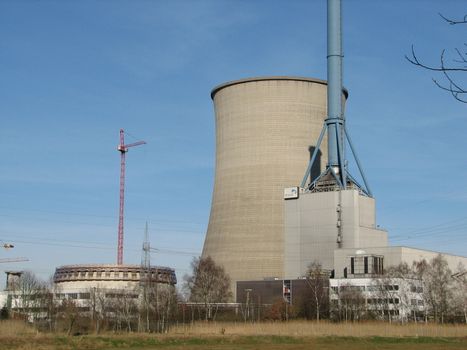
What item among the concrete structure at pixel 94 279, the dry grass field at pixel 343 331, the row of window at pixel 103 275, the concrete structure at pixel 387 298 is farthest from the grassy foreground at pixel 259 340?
the row of window at pixel 103 275

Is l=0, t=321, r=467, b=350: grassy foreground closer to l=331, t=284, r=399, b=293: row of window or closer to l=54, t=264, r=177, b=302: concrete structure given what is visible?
l=331, t=284, r=399, b=293: row of window

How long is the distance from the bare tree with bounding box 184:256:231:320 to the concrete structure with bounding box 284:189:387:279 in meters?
4.92

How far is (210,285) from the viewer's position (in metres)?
56.4

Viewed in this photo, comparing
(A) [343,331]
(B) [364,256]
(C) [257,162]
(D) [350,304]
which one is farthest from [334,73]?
(A) [343,331]

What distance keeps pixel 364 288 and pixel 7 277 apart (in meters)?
48.2

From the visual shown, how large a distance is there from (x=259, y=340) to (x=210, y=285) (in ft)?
94.3

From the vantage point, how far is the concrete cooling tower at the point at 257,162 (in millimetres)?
50094

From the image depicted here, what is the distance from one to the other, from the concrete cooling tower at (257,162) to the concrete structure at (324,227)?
1.45 metres

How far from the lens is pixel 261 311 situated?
53.1 metres

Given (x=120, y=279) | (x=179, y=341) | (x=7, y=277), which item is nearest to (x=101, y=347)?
(x=179, y=341)

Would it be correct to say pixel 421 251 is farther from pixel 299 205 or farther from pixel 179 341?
pixel 179 341

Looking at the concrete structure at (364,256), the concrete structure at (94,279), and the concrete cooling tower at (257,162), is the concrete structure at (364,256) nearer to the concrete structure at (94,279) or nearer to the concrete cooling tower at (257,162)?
the concrete cooling tower at (257,162)

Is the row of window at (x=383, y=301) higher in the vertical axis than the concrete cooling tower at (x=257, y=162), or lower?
lower

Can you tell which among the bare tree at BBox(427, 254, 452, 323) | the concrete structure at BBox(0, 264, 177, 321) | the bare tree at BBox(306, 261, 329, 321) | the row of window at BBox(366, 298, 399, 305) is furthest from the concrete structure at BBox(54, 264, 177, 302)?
the bare tree at BBox(427, 254, 452, 323)
